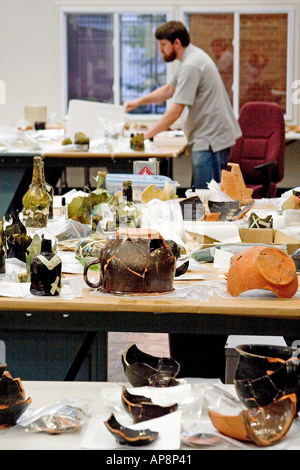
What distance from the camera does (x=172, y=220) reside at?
251cm

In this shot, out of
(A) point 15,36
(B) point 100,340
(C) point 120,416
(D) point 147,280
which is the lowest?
(B) point 100,340

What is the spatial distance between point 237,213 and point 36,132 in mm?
4355

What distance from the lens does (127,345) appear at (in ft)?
13.1

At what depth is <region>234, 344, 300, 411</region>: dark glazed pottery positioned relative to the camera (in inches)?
57.7

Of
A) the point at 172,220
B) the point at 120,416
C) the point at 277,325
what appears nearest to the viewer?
the point at 120,416

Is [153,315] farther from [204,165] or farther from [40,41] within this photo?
[40,41]

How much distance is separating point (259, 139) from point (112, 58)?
3.45 metres

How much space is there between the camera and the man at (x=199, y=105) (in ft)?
17.5

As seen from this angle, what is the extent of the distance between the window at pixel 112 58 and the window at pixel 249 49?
572 millimetres

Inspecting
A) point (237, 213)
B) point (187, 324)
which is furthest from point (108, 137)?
point (187, 324)

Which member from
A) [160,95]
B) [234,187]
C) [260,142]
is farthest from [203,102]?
[234,187]

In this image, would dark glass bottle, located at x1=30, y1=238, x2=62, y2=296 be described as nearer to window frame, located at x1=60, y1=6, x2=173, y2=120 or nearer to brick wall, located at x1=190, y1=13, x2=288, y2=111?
window frame, located at x1=60, y1=6, x2=173, y2=120

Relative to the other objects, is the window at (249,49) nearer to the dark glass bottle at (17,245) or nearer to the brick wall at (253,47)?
the brick wall at (253,47)

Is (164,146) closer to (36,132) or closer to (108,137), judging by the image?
(108,137)
